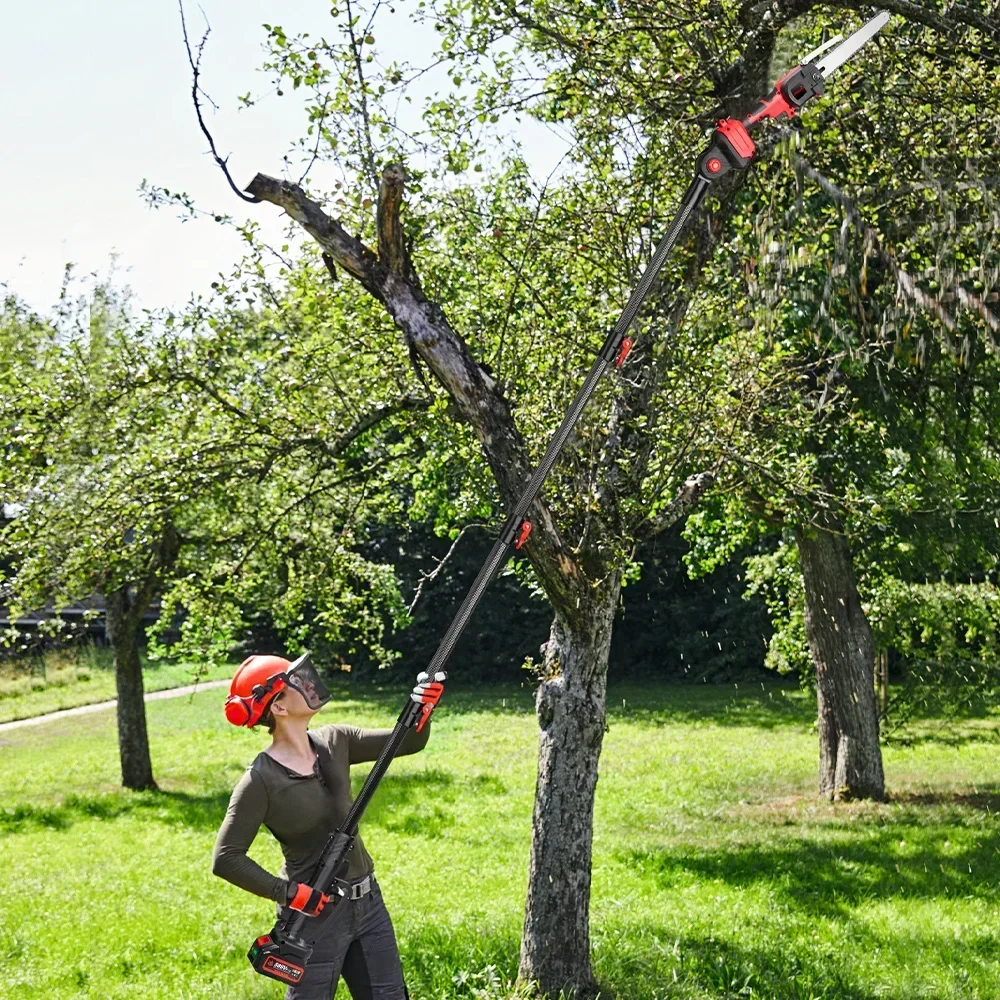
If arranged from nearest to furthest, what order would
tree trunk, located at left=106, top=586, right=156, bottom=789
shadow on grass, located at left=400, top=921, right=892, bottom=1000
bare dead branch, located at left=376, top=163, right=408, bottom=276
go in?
bare dead branch, located at left=376, top=163, right=408, bottom=276 → shadow on grass, located at left=400, top=921, right=892, bottom=1000 → tree trunk, located at left=106, top=586, right=156, bottom=789

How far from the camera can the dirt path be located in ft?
79.4

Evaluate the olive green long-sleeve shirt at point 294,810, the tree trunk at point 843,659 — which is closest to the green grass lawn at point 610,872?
the tree trunk at point 843,659

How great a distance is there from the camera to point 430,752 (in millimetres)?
20406

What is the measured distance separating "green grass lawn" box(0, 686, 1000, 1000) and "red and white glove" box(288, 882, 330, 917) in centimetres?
327

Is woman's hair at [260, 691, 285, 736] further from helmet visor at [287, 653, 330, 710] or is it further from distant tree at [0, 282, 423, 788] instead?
distant tree at [0, 282, 423, 788]

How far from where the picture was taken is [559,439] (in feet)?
11.7

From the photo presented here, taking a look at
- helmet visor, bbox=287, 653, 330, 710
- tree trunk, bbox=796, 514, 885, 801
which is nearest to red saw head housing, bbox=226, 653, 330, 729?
helmet visor, bbox=287, 653, 330, 710

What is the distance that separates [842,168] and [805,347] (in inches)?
94.7

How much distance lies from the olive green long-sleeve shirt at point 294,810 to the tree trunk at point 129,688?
11.9 m

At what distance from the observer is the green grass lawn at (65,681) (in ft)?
86.3

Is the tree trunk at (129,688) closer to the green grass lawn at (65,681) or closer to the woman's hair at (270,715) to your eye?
the green grass lawn at (65,681)

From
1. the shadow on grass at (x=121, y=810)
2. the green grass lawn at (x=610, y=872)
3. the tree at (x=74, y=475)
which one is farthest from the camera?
the shadow on grass at (x=121, y=810)

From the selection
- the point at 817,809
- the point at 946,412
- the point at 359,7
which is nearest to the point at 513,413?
the point at 359,7

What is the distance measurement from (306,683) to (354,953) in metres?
1.04
